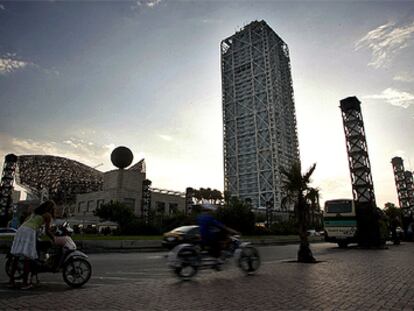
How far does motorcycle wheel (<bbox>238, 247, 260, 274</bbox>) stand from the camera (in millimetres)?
8086

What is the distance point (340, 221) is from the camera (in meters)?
21.2

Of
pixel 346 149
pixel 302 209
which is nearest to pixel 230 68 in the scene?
pixel 346 149

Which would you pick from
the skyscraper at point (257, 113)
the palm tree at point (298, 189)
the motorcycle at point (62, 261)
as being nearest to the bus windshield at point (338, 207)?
the palm tree at point (298, 189)

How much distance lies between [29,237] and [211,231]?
3.98 metres

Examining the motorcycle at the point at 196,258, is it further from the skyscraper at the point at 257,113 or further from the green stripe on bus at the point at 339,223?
the skyscraper at the point at 257,113

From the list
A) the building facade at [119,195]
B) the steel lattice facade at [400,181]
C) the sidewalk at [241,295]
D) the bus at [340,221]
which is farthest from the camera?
the building facade at [119,195]

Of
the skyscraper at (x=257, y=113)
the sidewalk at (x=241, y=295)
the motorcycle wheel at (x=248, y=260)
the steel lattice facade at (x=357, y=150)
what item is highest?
the skyscraper at (x=257, y=113)

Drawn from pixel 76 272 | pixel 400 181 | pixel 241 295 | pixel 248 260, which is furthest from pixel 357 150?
pixel 400 181

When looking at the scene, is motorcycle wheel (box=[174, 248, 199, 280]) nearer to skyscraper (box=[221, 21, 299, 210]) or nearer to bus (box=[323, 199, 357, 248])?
bus (box=[323, 199, 357, 248])

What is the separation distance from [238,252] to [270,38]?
467 feet

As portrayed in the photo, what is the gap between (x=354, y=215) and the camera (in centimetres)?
2059

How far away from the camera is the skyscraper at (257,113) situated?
12050 centimetres

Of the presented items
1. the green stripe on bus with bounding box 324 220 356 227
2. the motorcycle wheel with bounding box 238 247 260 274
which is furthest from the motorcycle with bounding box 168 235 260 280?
the green stripe on bus with bounding box 324 220 356 227

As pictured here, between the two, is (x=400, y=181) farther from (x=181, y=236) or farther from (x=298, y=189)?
(x=181, y=236)
